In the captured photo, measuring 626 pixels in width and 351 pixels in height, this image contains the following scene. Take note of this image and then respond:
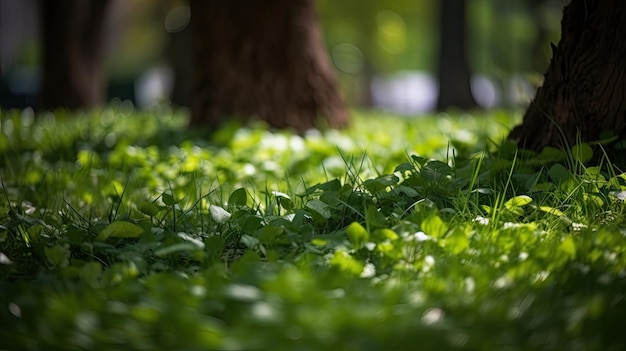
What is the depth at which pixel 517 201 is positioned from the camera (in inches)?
98.6

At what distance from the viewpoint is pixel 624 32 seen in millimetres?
3023

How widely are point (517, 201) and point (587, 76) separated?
0.93 metres

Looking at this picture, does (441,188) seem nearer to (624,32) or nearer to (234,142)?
(624,32)

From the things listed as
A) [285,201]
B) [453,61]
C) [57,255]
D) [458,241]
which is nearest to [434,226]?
[458,241]

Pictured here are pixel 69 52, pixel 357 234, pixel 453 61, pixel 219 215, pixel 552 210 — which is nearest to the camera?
pixel 357 234

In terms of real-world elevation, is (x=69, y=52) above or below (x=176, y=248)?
below

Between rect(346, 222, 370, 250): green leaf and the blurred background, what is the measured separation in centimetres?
317

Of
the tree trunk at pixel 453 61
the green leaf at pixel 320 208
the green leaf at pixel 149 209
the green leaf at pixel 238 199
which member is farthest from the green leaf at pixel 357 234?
the tree trunk at pixel 453 61

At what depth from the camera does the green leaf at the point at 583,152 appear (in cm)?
290

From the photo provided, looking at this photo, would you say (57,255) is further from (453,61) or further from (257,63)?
(453,61)

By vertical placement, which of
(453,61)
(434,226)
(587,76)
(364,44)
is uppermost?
(587,76)

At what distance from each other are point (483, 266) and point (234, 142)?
3.12m

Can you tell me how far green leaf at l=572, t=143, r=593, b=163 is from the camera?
290 cm

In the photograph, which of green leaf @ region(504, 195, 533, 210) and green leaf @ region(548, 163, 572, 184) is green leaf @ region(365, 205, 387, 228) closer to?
green leaf @ region(504, 195, 533, 210)
